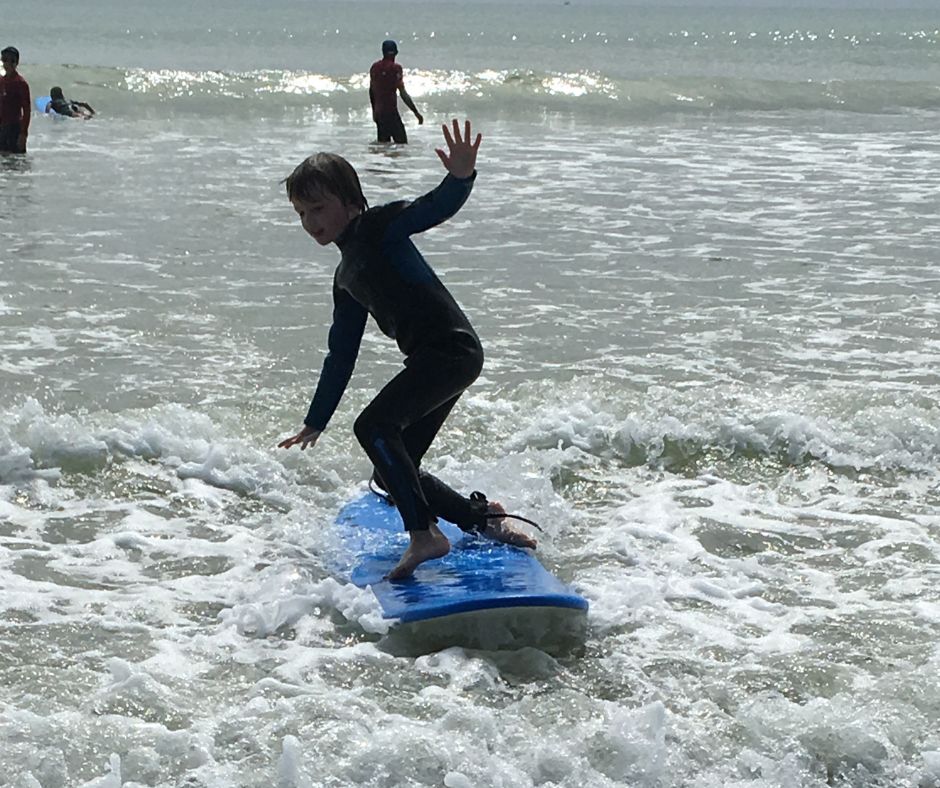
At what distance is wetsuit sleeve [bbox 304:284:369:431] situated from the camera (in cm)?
443

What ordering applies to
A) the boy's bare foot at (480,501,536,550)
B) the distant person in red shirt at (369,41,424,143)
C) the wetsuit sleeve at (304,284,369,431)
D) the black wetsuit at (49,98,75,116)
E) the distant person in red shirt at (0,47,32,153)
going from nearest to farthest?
the wetsuit sleeve at (304,284,369,431), the boy's bare foot at (480,501,536,550), the distant person in red shirt at (0,47,32,153), the distant person in red shirt at (369,41,424,143), the black wetsuit at (49,98,75,116)

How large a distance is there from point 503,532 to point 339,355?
2.97ft

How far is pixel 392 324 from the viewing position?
Result: 4359 mm

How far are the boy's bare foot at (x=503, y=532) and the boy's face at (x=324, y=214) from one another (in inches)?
47.2

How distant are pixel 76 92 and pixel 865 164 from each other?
15957mm

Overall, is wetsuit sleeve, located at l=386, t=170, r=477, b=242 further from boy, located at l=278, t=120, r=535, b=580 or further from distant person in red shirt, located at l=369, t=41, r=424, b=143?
distant person in red shirt, located at l=369, t=41, r=424, b=143

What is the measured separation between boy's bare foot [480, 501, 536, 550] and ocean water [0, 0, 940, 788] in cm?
17

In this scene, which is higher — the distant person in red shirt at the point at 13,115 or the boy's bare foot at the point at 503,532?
the distant person in red shirt at the point at 13,115

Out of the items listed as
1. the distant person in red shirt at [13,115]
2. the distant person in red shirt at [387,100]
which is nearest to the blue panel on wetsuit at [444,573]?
the distant person in red shirt at [13,115]

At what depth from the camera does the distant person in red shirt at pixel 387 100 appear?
18875 millimetres

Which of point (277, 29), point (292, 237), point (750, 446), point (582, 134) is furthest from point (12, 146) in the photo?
point (277, 29)

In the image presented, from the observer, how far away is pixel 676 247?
1089 cm

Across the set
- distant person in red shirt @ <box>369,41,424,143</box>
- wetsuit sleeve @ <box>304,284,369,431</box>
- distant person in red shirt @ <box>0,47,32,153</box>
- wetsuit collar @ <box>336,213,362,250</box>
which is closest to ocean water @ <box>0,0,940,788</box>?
wetsuit sleeve @ <box>304,284,369,431</box>

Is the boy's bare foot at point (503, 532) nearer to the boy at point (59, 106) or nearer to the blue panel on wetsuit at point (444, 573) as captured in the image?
the blue panel on wetsuit at point (444, 573)
